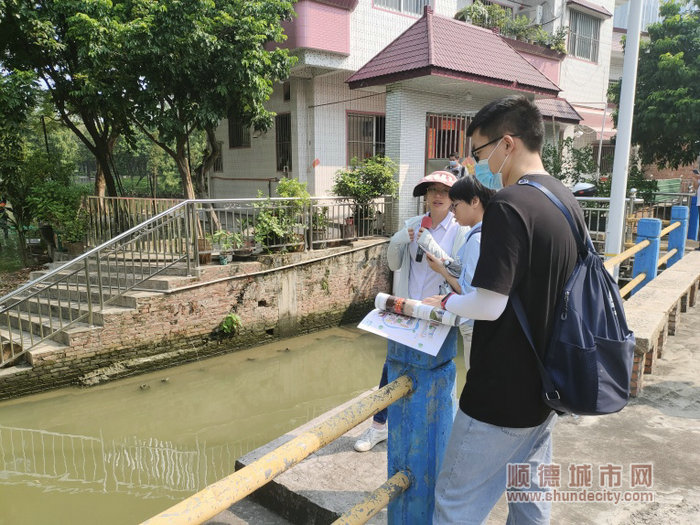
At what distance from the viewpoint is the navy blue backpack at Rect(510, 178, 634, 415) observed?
4.80 feet

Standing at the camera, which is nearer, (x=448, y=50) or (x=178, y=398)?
(x=178, y=398)

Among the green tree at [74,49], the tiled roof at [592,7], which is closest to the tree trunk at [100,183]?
the green tree at [74,49]

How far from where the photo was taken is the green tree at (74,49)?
25.8ft

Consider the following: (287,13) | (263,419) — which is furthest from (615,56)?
(263,419)

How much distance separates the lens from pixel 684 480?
2615mm

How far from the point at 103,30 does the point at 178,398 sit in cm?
590

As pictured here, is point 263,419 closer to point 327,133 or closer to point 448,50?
point 327,133

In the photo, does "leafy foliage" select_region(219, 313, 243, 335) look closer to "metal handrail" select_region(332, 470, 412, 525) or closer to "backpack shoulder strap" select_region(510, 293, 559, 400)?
"metal handrail" select_region(332, 470, 412, 525)

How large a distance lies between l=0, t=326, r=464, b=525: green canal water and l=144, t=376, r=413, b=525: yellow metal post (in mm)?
3566

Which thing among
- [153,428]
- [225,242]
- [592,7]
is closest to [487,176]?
[153,428]

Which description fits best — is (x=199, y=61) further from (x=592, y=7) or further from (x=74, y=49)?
(x=592, y=7)

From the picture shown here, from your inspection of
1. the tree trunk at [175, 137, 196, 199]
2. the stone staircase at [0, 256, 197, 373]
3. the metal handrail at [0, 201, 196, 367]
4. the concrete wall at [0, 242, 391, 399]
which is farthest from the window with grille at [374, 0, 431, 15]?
the stone staircase at [0, 256, 197, 373]

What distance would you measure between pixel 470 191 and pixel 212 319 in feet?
20.5

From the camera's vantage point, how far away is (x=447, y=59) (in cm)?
997
